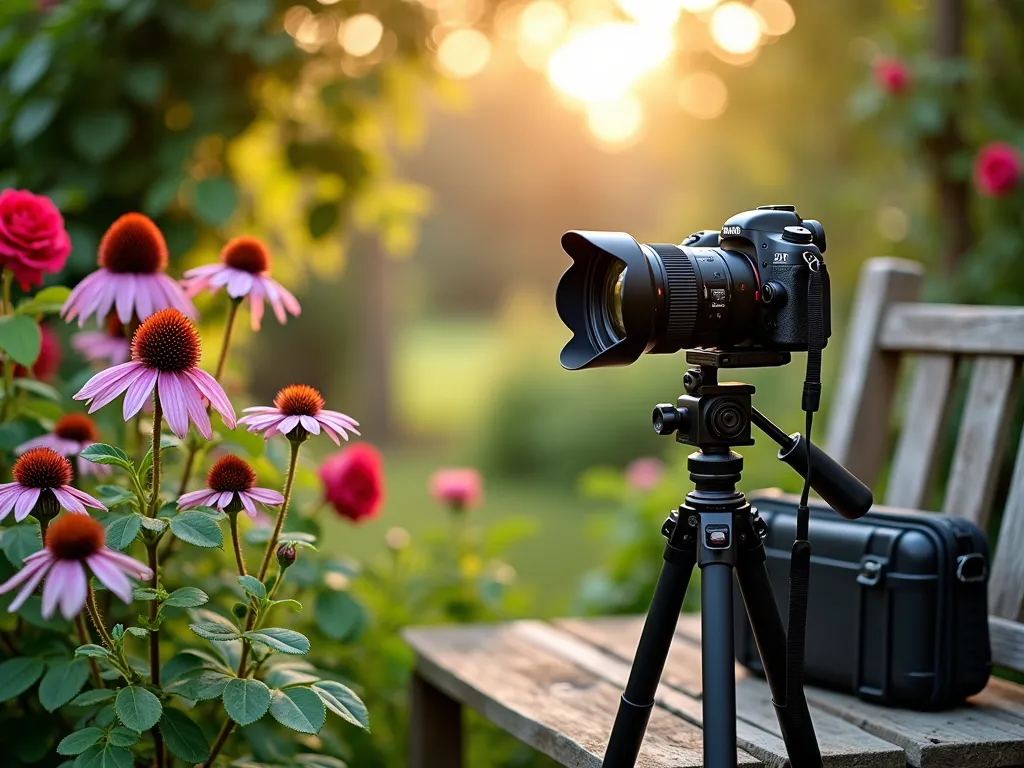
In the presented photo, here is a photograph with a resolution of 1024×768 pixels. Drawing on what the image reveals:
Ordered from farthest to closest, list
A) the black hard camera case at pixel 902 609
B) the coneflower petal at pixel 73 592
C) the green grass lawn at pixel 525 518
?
the green grass lawn at pixel 525 518, the black hard camera case at pixel 902 609, the coneflower petal at pixel 73 592

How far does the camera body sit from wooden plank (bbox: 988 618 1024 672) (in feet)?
2.35

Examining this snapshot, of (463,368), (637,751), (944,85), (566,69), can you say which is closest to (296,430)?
(637,751)

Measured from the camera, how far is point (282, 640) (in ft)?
4.57

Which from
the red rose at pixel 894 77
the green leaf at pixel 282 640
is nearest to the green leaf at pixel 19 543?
the green leaf at pixel 282 640

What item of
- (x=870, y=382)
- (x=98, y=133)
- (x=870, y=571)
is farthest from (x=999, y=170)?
(x=98, y=133)

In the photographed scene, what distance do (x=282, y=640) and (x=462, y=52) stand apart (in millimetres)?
1867

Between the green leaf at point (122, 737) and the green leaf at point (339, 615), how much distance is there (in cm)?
54

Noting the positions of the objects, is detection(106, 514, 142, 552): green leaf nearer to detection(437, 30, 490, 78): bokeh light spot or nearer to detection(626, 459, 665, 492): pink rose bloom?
detection(437, 30, 490, 78): bokeh light spot

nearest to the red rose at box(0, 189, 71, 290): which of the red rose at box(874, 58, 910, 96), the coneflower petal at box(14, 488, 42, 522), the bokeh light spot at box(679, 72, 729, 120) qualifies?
the coneflower petal at box(14, 488, 42, 522)

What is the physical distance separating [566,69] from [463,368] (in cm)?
1609

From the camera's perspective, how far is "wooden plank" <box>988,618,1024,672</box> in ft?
5.96

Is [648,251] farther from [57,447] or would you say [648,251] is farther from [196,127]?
[196,127]

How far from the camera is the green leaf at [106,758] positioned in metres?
1.32

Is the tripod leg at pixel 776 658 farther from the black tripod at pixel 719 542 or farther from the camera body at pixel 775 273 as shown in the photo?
the camera body at pixel 775 273
